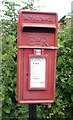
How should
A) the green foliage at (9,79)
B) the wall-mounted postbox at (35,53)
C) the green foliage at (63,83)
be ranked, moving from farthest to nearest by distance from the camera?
the green foliage at (63,83) < the green foliage at (9,79) < the wall-mounted postbox at (35,53)

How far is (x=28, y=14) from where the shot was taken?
236cm

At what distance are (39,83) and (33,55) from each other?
0.34 meters

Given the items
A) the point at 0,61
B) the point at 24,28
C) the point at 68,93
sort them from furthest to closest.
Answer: the point at 68,93 → the point at 0,61 → the point at 24,28

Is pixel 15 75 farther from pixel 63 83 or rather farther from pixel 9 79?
pixel 63 83

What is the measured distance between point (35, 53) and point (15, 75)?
807 millimetres

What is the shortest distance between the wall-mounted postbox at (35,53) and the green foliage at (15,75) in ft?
1.63

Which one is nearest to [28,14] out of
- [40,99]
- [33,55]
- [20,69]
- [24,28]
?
[24,28]

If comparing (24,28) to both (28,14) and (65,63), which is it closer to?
(28,14)

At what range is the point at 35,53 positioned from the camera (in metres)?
2.35

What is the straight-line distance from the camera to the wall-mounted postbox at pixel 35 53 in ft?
7.68

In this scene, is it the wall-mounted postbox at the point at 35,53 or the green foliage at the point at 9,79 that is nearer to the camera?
the wall-mounted postbox at the point at 35,53

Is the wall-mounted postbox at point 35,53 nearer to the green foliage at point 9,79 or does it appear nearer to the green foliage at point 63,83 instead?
the green foliage at point 9,79

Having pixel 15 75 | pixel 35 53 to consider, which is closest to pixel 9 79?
pixel 15 75

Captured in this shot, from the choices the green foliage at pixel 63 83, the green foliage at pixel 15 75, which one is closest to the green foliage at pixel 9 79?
the green foliage at pixel 15 75
